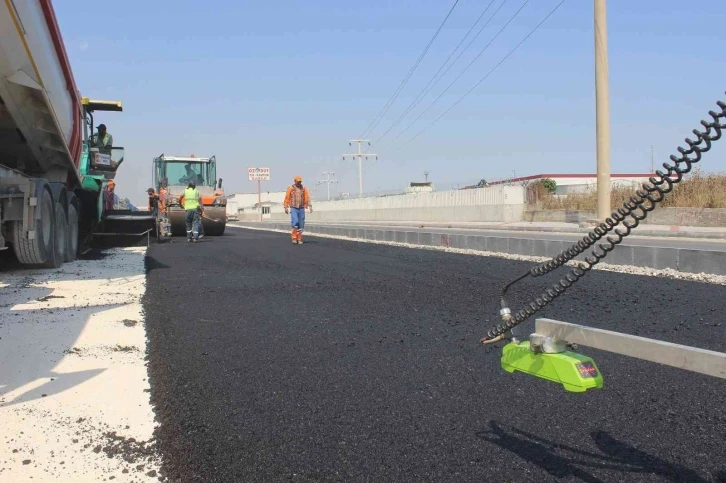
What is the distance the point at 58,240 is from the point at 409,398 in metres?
7.03

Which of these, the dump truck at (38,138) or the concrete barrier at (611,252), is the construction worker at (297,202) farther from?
the dump truck at (38,138)

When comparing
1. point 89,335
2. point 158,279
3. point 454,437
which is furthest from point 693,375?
point 158,279

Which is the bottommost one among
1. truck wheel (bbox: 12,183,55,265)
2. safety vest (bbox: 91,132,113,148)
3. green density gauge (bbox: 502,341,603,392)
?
green density gauge (bbox: 502,341,603,392)

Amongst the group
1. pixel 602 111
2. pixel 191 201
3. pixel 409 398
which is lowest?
pixel 409 398

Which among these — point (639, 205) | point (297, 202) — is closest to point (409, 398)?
point (639, 205)

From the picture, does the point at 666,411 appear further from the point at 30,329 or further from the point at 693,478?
the point at 30,329

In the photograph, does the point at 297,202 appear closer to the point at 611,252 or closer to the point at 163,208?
the point at 163,208

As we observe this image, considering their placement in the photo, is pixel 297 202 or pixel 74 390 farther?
pixel 297 202

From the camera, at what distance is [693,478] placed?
2348 mm

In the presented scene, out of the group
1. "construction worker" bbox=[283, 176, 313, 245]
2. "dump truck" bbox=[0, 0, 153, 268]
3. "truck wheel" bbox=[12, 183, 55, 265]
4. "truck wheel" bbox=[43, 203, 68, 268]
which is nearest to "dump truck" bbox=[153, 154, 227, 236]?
"construction worker" bbox=[283, 176, 313, 245]

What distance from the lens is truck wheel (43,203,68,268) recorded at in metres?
8.37

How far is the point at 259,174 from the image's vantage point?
61.7 meters

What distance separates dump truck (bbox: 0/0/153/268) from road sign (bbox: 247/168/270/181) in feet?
169

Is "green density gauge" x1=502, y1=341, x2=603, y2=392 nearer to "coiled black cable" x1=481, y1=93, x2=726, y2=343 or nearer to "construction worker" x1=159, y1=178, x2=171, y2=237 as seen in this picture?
"coiled black cable" x1=481, y1=93, x2=726, y2=343
